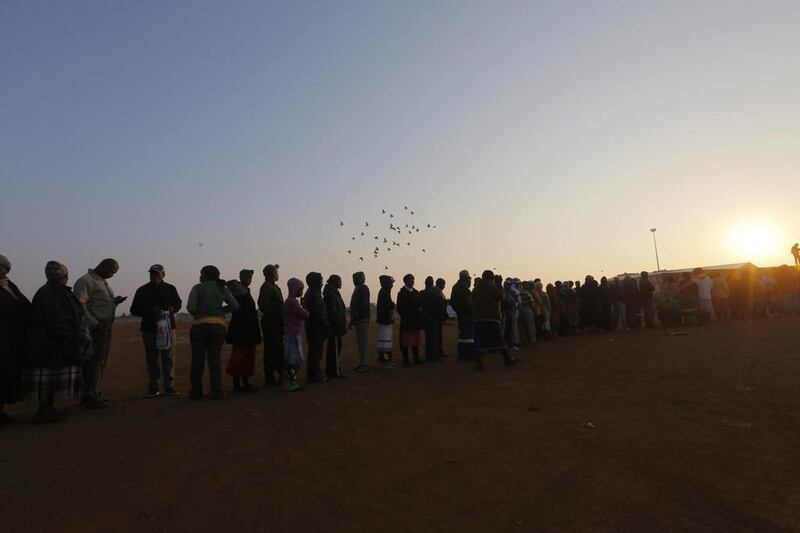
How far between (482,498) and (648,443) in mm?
1978

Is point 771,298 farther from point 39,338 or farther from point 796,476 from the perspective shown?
point 39,338

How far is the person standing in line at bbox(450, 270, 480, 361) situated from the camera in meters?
12.2

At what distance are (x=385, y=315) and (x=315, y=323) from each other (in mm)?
2559

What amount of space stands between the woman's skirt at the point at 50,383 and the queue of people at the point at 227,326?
0.5 inches

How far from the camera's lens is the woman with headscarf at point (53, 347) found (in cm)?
637

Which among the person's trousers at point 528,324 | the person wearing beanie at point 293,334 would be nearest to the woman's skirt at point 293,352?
the person wearing beanie at point 293,334

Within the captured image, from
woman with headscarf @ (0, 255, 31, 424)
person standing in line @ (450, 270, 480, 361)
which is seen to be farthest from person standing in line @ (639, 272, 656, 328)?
woman with headscarf @ (0, 255, 31, 424)

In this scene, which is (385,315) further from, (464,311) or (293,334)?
(293,334)

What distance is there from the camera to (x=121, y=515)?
344cm

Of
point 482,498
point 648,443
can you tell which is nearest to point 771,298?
point 648,443

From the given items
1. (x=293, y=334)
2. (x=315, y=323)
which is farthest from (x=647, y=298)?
(x=293, y=334)

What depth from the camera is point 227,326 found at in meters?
9.52

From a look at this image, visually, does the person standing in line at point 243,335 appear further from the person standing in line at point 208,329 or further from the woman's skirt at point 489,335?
the woman's skirt at point 489,335

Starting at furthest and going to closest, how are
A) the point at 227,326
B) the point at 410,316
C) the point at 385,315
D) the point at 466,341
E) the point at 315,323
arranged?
the point at 466,341 → the point at 410,316 → the point at 385,315 → the point at 227,326 → the point at 315,323
